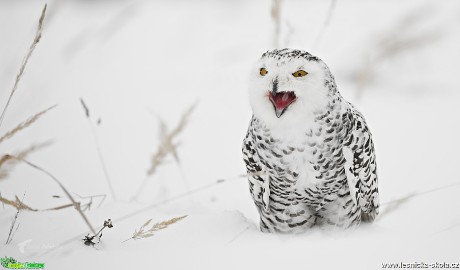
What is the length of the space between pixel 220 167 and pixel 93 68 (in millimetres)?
2701

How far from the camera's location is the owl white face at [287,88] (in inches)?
75.0

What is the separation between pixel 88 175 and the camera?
137 inches

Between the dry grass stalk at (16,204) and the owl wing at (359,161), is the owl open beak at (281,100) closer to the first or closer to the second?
the owl wing at (359,161)

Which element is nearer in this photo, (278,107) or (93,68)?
(278,107)

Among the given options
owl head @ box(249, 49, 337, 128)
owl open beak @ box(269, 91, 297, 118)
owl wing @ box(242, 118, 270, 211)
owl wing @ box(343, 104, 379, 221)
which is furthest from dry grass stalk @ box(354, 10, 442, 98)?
owl open beak @ box(269, 91, 297, 118)

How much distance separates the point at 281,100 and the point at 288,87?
0.21 feet

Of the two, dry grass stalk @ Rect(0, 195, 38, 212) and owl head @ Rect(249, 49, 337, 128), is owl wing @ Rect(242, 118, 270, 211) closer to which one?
owl head @ Rect(249, 49, 337, 128)

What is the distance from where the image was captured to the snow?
1.83 m

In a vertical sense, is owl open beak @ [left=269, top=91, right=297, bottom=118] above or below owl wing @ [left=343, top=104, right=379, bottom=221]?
above

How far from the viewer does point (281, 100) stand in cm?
191

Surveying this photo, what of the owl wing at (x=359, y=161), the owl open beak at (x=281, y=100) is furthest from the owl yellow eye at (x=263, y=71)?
the owl wing at (x=359, y=161)

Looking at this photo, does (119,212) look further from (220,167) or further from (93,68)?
(93,68)

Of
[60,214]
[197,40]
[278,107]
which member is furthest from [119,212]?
[197,40]

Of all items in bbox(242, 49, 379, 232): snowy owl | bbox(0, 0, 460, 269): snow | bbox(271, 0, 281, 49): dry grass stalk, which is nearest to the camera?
bbox(0, 0, 460, 269): snow
